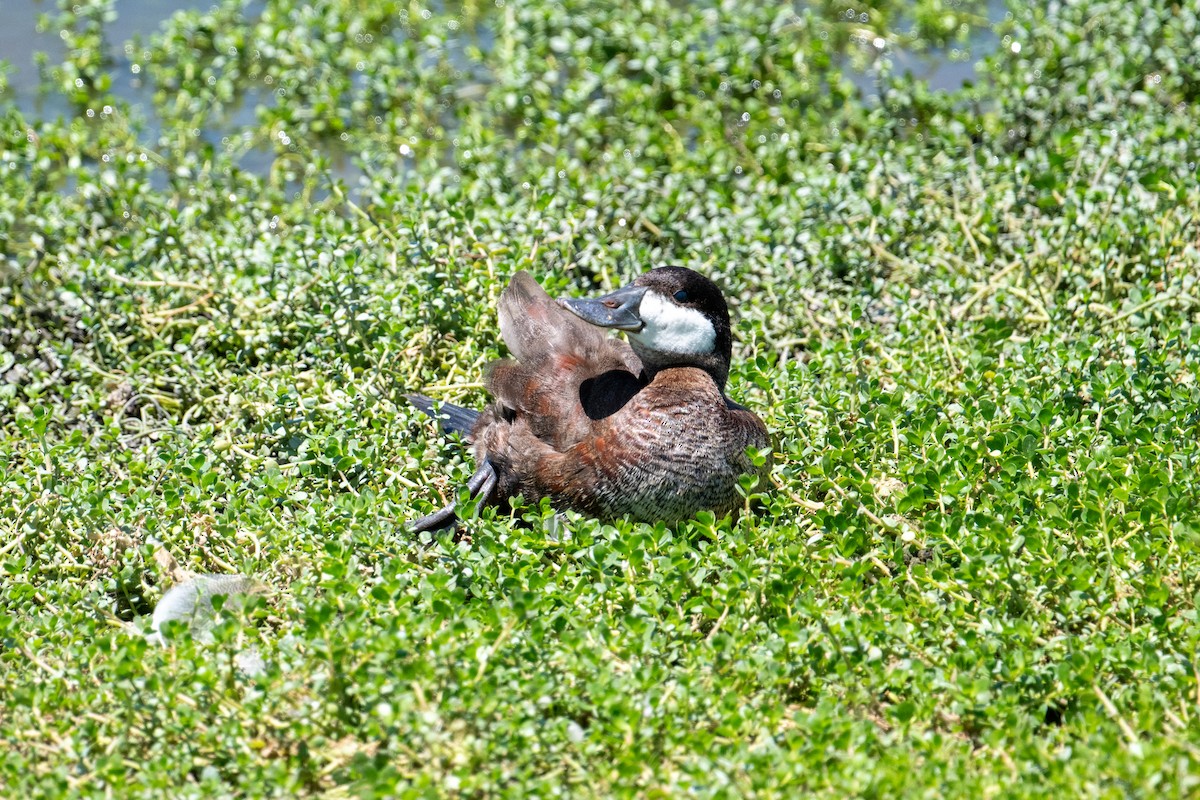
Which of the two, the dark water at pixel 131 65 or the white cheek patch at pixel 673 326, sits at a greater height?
the white cheek patch at pixel 673 326

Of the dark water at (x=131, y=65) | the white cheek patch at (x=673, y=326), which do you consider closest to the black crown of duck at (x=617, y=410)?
the white cheek patch at (x=673, y=326)

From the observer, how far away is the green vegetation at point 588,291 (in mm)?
3146

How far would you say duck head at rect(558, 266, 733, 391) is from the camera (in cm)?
434

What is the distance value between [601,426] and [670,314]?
43cm

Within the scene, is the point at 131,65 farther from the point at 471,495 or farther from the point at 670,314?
the point at 670,314

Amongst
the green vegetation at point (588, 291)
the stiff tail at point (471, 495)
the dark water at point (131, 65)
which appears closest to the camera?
the green vegetation at point (588, 291)

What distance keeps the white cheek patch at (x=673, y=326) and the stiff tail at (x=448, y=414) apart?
0.76 meters

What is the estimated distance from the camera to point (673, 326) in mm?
4359

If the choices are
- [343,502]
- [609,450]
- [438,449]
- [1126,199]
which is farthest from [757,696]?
[1126,199]

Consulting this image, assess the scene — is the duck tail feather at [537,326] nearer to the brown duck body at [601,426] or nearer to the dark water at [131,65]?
the brown duck body at [601,426]

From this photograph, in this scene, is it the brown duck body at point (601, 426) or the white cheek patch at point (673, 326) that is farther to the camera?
the white cheek patch at point (673, 326)

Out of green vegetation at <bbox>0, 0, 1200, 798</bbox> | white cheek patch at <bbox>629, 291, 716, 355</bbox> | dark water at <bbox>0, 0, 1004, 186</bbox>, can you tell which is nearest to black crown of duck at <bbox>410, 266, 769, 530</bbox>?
white cheek patch at <bbox>629, 291, 716, 355</bbox>

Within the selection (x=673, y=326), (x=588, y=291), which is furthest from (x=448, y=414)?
(x=588, y=291)

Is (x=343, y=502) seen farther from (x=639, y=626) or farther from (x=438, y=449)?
(x=639, y=626)
